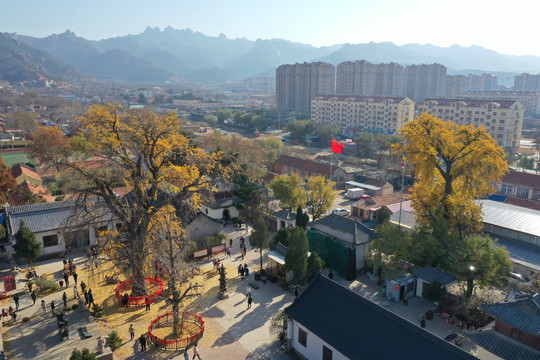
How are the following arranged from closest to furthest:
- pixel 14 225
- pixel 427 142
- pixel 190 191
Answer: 1. pixel 190 191
2. pixel 427 142
3. pixel 14 225

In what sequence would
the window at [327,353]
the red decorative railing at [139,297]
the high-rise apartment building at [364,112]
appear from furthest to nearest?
the high-rise apartment building at [364,112] → the red decorative railing at [139,297] → the window at [327,353]

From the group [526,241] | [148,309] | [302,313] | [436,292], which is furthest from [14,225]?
[526,241]

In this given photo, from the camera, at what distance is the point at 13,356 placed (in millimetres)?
16453

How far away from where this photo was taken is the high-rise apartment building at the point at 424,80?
139000 mm

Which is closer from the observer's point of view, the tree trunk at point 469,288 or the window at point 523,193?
the tree trunk at point 469,288

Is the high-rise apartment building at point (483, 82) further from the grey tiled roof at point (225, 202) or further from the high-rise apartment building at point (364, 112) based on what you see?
the grey tiled roof at point (225, 202)

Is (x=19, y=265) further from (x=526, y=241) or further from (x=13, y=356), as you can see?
(x=526, y=241)

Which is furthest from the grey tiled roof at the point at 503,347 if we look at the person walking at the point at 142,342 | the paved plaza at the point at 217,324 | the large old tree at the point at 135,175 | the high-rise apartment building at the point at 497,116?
the high-rise apartment building at the point at 497,116

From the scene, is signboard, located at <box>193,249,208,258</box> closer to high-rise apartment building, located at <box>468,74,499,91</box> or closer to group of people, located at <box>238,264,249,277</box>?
group of people, located at <box>238,264,249,277</box>

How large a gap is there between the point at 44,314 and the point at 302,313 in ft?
45.2

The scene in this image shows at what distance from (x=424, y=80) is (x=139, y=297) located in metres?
143

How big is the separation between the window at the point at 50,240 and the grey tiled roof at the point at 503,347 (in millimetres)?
27001

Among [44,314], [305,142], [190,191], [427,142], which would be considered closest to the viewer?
[44,314]

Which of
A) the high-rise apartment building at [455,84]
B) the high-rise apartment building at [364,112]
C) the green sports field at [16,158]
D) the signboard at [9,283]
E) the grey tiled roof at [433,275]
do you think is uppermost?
the high-rise apartment building at [455,84]
